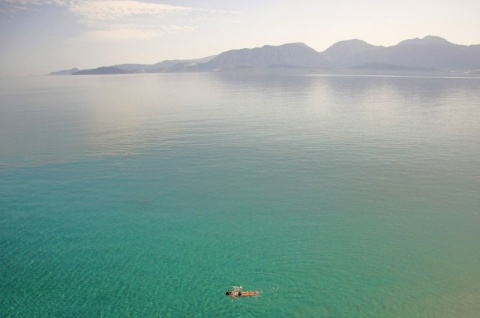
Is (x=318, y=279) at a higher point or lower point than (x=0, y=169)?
lower

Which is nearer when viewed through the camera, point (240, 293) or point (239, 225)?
point (240, 293)

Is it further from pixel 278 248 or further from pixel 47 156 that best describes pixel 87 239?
pixel 47 156

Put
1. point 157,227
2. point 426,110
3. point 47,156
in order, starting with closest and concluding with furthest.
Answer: point 157,227 < point 47,156 < point 426,110

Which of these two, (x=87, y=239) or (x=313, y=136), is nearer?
(x=87, y=239)

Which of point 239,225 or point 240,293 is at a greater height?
point 239,225

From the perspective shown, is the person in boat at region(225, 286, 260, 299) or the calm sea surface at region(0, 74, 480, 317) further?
the person in boat at region(225, 286, 260, 299)

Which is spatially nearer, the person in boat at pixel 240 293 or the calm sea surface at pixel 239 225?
the calm sea surface at pixel 239 225

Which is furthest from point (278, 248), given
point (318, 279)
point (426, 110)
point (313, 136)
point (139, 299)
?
point (426, 110)

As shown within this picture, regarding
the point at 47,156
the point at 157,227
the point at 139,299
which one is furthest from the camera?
the point at 47,156
